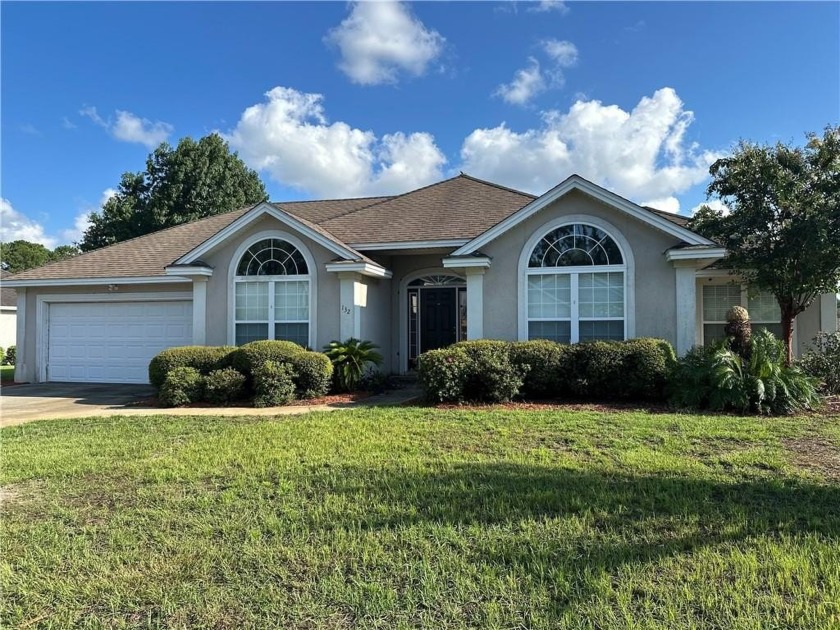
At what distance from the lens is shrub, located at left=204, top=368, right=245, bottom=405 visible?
36.7 ft

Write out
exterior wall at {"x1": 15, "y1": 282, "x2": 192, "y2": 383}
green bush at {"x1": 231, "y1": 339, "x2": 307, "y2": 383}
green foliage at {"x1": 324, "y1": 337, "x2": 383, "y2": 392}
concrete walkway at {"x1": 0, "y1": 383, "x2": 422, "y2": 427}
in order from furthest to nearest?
exterior wall at {"x1": 15, "y1": 282, "x2": 192, "y2": 383}, green foliage at {"x1": 324, "y1": 337, "x2": 383, "y2": 392}, green bush at {"x1": 231, "y1": 339, "x2": 307, "y2": 383}, concrete walkway at {"x1": 0, "y1": 383, "x2": 422, "y2": 427}

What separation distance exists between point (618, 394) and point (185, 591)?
9.13 meters

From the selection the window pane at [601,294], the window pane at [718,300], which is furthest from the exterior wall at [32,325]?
the window pane at [718,300]

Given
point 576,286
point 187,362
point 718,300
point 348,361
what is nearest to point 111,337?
point 187,362

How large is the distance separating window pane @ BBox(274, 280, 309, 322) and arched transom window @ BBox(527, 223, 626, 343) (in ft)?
18.7

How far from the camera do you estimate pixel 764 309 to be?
45.3ft

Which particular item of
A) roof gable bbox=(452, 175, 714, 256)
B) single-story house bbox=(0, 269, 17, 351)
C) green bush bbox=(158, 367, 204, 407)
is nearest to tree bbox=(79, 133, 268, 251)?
single-story house bbox=(0, 269, 17, 351)

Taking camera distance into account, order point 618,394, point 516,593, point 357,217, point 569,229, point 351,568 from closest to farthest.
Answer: point 516,593 → point 351,568 → point 618,394 → point 569,229 → point 357,217

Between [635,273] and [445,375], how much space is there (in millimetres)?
5030

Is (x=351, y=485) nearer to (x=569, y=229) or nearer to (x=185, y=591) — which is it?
(x=185, y=591)

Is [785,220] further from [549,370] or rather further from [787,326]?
[549,370]

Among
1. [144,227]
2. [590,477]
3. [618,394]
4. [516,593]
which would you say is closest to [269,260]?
[618,394]

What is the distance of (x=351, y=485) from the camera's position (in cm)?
527

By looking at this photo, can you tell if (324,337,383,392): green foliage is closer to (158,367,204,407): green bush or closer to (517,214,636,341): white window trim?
(158,367,204,407): green bush
